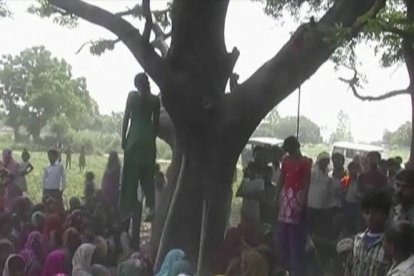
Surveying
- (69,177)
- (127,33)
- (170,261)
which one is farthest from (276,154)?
(69,177)

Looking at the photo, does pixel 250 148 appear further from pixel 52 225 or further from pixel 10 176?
pixel 52 225

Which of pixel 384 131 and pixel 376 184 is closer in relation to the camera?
pixel 376 184

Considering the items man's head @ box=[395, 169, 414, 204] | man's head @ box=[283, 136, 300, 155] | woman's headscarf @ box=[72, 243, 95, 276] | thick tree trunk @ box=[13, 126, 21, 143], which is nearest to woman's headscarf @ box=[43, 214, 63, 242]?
woman's headscarf @ box=[72, 243, 95, 276]

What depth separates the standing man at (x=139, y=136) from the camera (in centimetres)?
671

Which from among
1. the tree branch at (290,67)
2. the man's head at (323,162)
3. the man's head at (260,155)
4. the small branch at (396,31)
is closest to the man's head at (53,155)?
the man's head at (260,155)

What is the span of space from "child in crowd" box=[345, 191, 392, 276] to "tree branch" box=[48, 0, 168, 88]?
2728 millimetres

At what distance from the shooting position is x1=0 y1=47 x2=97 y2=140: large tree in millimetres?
28422

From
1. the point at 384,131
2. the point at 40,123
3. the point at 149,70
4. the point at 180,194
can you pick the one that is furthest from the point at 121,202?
the point at 384,131

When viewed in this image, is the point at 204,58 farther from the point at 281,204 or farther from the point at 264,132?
the point at 264,132

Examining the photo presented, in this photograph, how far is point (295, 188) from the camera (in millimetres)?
6867

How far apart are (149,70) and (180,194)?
48.3 inches

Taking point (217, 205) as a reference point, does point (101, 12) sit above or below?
above

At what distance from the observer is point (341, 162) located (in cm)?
858

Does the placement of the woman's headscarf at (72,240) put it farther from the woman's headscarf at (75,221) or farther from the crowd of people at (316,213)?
the crowd of people at (316,213)
